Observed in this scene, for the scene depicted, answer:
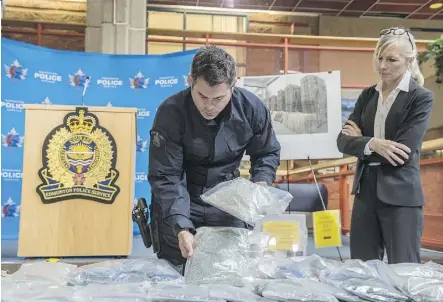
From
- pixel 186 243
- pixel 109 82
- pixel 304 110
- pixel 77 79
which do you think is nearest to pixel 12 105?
pixel 77 79

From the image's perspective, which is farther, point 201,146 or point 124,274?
point 201,146

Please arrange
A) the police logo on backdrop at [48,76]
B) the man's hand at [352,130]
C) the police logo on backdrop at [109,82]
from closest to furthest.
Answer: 1. the man's hand at [352,130]
2. the police logo on backdrop at [48,76]
3. the police logo on backdrop at [109,82]

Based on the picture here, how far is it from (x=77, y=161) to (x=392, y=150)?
1.76m

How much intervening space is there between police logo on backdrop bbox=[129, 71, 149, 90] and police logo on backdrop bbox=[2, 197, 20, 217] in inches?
52.1

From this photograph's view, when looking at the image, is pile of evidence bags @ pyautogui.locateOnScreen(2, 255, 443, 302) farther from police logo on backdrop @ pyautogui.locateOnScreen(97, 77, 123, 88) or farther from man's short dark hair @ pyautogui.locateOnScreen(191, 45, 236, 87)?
police logo on backdrop @ pyautogui.locateOnScreen(97, 77, 123, 88)

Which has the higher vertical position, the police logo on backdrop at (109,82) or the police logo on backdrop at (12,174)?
the police logo on backdrop at (109,82)

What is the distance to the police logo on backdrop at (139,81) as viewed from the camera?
13.7 feet

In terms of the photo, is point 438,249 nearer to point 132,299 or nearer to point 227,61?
point 227,61

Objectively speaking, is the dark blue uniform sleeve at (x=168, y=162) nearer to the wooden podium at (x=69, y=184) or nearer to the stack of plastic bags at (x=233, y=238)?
the stack of plastic bags at (x=233, y=238)

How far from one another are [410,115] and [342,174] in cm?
346

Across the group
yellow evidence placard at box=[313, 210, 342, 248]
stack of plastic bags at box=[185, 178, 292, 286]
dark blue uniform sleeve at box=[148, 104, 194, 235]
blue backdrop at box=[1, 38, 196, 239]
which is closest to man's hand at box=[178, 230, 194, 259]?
stack of plastic bags at box=[185, 178, 292, 286]

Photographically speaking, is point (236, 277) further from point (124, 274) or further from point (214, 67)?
point (214, 67)

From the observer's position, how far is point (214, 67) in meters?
1.24

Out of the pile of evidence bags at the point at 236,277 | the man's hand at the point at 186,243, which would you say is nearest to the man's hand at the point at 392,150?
the pile of evidence bags at the point at 236,277
